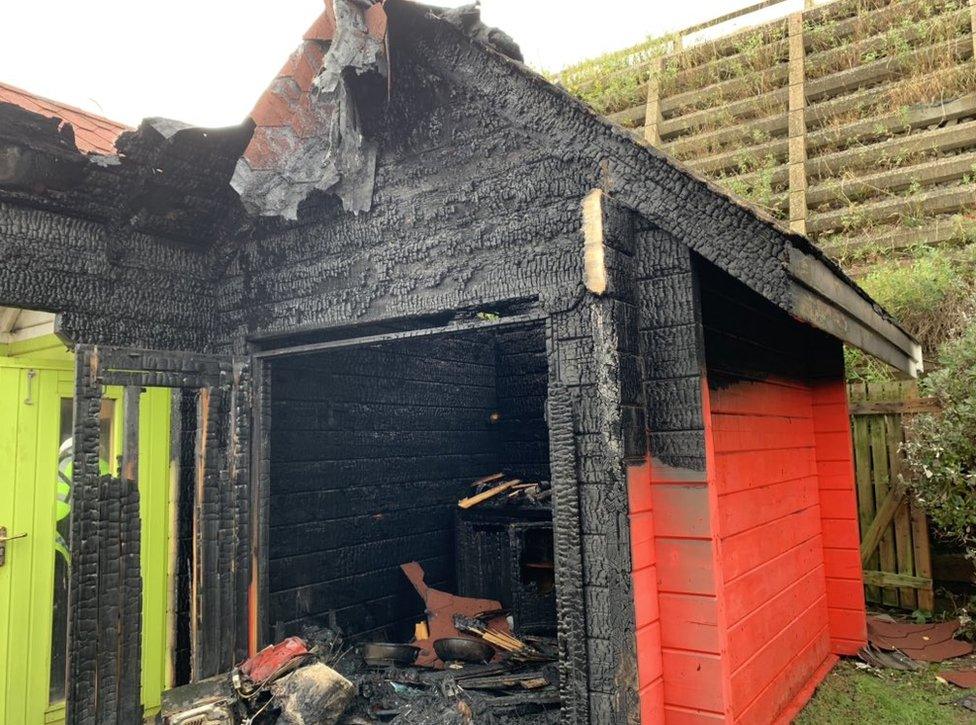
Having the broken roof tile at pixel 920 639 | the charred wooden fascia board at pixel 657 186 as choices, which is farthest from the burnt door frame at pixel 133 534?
the broken roof tile at pixel 920 639

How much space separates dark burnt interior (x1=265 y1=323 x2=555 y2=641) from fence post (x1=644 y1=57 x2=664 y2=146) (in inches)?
187

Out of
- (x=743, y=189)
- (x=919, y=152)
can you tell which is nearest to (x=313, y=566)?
(x=743, y=189)

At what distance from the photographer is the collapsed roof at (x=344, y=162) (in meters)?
2.70

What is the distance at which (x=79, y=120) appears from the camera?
4.12 meters

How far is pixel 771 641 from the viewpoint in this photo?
3.66 meters

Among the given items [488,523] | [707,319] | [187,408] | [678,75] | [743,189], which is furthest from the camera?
[678,75]

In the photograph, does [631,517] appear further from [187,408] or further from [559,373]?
[187,408]

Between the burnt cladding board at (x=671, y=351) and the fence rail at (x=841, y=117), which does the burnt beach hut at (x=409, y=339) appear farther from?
the fence rail at (x=841, y=117)

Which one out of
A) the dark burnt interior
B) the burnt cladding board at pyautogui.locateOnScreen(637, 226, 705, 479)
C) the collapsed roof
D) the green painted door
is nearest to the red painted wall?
the burnt cladding board at pyautogui.locateOnScreen(637, 226, 705, 479)

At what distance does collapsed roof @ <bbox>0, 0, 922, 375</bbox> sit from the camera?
270 cm

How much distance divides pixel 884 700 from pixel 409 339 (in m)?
3.93

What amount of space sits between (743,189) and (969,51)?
9.71ft

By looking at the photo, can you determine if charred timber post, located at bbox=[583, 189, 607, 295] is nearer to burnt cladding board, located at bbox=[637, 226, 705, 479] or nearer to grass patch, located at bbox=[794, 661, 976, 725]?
burnt cladding board, located at bbox=[637, 226, 705, 479]

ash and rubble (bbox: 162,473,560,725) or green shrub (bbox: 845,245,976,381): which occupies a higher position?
green shrub (bbox: 845,245,976,381)
